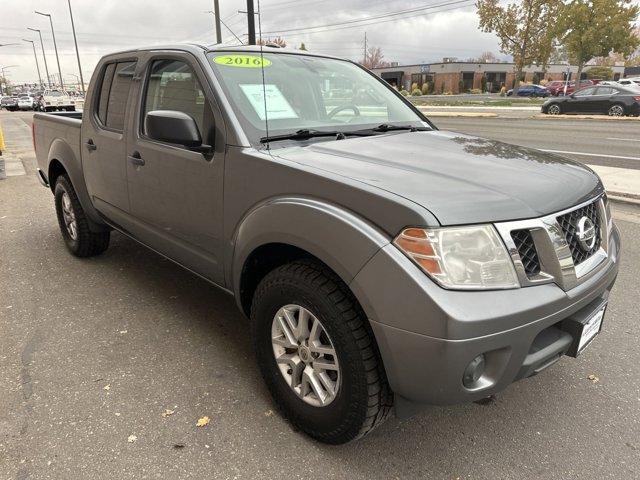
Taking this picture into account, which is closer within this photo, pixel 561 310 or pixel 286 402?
pixel 561 310

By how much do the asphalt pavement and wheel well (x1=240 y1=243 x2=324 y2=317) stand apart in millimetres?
539

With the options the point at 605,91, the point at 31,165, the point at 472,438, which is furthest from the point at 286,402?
the point at 605,91

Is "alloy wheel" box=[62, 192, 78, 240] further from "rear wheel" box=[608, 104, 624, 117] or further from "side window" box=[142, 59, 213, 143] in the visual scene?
"rear wheel" box=[608, 104, 624, 117]

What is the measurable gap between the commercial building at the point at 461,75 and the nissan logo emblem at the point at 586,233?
6686 centimetres

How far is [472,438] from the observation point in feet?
8.01

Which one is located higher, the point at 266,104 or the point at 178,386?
the point at 266,104

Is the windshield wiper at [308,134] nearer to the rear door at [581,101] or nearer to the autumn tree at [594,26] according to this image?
the rear door at [581,101]

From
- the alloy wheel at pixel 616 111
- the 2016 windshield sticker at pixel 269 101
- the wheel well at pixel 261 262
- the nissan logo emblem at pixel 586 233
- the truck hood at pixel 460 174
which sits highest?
the 2016 windshield sticker at pixel 269 101

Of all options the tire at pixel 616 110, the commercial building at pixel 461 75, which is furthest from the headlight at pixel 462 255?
the commercial building at pixel 461 75

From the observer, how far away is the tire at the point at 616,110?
67.5ft

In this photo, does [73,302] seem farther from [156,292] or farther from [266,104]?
[266,104]

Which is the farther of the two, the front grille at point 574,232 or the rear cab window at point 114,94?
the rear cab window at point 114,94

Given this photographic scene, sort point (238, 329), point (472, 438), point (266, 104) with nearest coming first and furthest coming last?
point (472, 438) → point (266, 104) → point (238, 329)

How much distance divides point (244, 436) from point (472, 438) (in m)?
1.09
